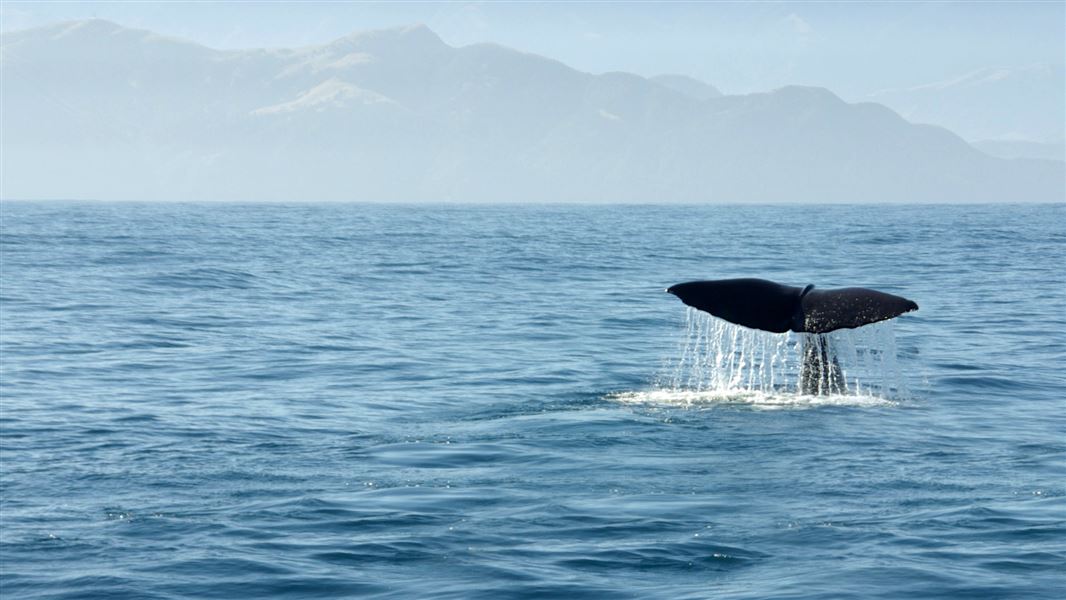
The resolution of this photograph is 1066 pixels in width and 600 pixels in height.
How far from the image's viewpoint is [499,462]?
13.9 m

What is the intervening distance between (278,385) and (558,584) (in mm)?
10199

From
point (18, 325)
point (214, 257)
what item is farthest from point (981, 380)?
point (214, 257)

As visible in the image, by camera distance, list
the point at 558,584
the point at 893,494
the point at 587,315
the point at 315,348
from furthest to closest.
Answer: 1. the point at 587,315
2. the point at 315,348
3. the point at 893,494
4. the point at 558,584

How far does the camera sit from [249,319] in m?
28.7

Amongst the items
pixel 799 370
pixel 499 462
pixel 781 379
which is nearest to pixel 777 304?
pixel 499 462

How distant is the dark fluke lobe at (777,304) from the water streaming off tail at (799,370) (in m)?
0.42

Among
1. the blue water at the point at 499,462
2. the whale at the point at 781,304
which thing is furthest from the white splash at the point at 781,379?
the whale at the point at 781,304

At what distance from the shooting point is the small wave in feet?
54.4

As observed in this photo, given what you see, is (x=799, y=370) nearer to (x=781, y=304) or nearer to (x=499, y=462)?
(x=781, y=304)

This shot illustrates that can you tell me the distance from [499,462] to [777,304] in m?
3.19

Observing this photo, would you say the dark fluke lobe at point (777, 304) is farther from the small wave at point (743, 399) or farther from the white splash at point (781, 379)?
the small wave at point (743, 399)

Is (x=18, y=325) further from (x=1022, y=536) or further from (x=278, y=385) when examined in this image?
(x=1022, y=536)

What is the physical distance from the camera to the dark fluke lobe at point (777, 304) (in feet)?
44.9

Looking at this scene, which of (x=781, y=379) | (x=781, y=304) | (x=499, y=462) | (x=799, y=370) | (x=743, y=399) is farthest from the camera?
(x=781, y=379)
